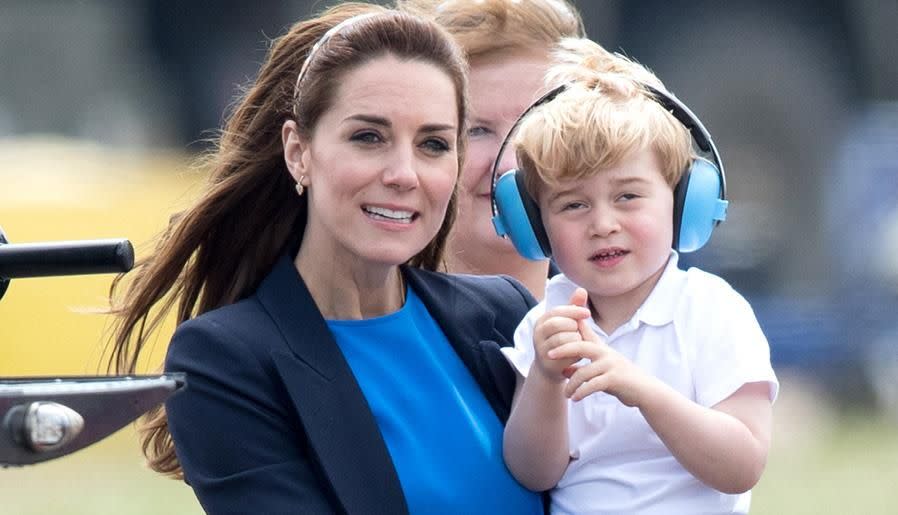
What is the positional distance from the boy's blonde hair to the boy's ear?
355 millimetres

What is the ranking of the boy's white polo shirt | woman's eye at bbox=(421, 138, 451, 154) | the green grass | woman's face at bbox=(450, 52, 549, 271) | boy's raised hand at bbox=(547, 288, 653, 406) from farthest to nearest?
the green grass < woman's face at bbox=(450, 52, 549, 271) < woman's eye at bbox=(421, 138, 451, 154) < the boy's white polo shirt < boy's raised hand at bbox=(547, 288, 653, 406)

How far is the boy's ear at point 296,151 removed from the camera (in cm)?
306

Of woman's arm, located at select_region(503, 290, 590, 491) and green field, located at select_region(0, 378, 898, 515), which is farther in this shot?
green field, located at select_region(0, 378, 898, 515)

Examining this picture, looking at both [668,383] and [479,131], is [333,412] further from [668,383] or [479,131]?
[479,131]

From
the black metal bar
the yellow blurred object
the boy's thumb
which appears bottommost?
the yellow blurred object

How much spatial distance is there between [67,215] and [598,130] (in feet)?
23.0

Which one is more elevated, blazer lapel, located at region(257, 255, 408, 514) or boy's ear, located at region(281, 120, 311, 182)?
boy's ear, located at region(281, 120, 311, 182)

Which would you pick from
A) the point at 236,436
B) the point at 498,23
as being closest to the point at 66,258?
the point at 236,436

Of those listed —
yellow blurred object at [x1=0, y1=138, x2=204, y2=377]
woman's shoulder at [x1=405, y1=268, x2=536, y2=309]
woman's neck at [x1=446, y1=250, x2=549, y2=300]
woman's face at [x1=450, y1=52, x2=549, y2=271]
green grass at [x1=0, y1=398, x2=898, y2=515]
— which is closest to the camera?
woman's shoulder at [x1=405, y1=268, x2=536, y2=309]

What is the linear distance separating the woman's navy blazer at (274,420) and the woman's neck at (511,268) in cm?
99

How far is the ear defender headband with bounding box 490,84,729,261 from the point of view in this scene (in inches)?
115

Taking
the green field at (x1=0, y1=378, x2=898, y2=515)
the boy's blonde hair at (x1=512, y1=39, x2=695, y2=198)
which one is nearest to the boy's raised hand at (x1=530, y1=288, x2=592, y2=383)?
the boy's blonde hair at (x1=512, y1=39, x2=695, y2=198)

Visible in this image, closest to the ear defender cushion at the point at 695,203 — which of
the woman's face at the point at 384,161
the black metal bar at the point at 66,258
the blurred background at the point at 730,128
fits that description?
the woman's face at the point at 384,161

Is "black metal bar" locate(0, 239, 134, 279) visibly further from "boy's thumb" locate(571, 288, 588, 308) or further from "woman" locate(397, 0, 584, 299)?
"woman" locate(397, 0, 584, 299)
